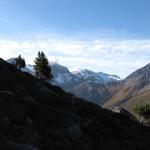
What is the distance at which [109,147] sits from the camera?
37812 millimetres

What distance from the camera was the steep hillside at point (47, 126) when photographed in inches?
1162

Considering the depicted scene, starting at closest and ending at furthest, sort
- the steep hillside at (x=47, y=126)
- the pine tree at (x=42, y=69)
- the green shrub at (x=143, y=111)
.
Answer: the steep hillside at (x=47, y=126)
the green shrub at (x=143, y=111)
the pine tree at (x=42, y=69)

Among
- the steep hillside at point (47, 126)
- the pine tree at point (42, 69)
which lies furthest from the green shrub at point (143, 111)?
the steep hillside at point (47, 126)

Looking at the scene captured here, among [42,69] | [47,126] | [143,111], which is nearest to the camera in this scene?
[47,126]

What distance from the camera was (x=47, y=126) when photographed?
35.2 meters

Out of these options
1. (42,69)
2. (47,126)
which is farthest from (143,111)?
(47,126)

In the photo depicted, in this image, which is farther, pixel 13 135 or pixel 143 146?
pixel 143 146

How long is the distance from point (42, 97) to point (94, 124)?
7574 mm

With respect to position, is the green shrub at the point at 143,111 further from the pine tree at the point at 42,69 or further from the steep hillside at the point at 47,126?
the steep hillside at the point at 47,126

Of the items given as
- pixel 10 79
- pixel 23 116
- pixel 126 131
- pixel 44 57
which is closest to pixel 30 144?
pixel 23 116

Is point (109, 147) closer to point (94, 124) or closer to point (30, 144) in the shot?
point (94, 124)

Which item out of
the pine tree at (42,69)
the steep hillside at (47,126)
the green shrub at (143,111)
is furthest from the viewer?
the pine tree at (42,69)

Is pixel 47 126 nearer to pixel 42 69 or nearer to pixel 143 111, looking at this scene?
pixel 143 111

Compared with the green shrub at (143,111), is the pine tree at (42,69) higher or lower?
higher
